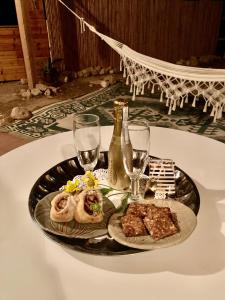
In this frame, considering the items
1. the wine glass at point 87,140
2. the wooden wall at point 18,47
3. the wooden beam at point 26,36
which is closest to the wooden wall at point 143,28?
the wooden wall at point 18,47

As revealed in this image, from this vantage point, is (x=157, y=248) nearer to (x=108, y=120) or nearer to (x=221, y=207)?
(x=221, y=207)

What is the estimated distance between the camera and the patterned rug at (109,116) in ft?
7.23

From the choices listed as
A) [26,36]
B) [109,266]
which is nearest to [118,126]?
[109,266]

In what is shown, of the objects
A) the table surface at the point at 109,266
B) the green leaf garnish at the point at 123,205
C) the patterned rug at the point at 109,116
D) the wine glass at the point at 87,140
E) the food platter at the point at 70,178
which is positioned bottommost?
the patterned rug at the point at 109,116

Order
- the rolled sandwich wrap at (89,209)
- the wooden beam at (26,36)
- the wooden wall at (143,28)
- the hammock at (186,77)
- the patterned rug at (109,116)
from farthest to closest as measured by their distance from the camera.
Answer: the wooden wall at (143,28) → the wooden beam at (26,36) → the patterned rug at (109,116) → the hammock at (186,77) → the rolled sandwich wrap at (89,209)

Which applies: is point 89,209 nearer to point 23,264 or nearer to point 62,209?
point 62,209

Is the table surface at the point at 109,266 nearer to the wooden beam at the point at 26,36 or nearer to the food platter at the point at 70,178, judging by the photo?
the food platter at the point at 70,178

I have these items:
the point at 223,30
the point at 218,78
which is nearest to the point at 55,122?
the point at 218,78

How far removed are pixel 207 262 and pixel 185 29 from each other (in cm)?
429

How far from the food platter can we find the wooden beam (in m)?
2.29

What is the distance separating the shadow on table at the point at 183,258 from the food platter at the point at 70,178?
20mm

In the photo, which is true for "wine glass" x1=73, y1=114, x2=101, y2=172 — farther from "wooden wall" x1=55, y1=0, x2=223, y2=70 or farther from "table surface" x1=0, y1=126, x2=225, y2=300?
"wooden wall" x1=55, y1=0, x2=223, y2=70

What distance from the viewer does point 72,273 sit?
0.56 meters

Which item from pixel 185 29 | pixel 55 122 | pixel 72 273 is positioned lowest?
pixel 55 122
